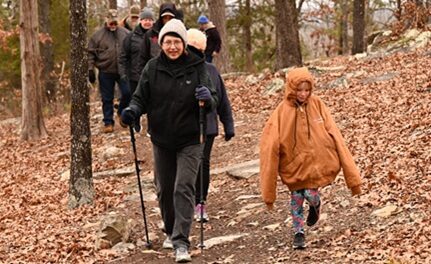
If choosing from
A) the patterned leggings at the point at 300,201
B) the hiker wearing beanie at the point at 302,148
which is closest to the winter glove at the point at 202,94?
the hiker wearing beanie at the point at 302,148

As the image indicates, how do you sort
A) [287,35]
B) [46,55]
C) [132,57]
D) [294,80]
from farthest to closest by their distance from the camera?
[46,55]
[287,35]
[132,57]
[294,80]

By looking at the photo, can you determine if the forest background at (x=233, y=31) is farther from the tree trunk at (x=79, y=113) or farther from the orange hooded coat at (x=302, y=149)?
the orange hooded coat at (x=302, y=149)

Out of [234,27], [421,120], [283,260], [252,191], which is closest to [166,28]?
[283,260]

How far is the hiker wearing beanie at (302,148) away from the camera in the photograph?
6477 mm

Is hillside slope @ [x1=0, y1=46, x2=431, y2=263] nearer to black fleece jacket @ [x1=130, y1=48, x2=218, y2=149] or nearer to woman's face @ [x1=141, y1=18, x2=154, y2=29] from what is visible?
black fleece jacket @ [x1=130, y1=48, x2=218, y2=149]

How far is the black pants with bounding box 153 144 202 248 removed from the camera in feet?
22.3

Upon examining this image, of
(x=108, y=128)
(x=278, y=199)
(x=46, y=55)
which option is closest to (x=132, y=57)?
(x=108, y=128)

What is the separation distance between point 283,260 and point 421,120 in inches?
177

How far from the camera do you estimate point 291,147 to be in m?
6.53

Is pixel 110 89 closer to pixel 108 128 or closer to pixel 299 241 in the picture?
pixel 108 128

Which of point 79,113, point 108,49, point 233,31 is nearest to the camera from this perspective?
point 79,113

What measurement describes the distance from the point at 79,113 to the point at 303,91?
4.50 metres

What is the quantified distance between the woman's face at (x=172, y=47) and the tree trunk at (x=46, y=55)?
1766 centimetres

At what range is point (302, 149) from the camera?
650 centimetres
